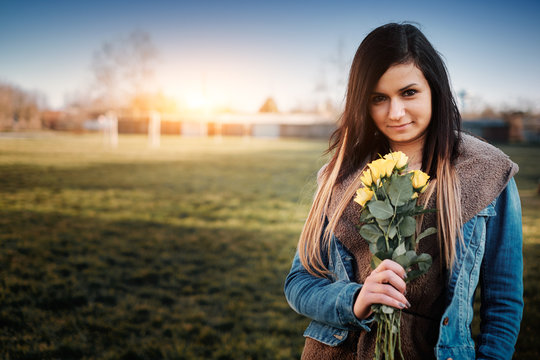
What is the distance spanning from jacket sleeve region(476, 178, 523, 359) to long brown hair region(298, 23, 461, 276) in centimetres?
15

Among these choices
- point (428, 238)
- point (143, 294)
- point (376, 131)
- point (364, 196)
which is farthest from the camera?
point (143, 294)

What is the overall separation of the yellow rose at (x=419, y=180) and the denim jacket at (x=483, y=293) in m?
0.27

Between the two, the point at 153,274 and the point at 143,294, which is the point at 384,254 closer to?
the point at 143,294

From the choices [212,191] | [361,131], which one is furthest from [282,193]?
[361,131]

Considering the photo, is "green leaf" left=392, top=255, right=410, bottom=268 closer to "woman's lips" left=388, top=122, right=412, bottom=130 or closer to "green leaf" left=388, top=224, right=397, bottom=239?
"green leaf" left=388, top=224, right=397, bottom=239

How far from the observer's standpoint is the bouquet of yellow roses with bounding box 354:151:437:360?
1025mm

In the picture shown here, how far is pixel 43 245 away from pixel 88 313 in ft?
7.32

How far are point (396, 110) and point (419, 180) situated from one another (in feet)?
1.01

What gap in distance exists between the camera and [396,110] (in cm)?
125

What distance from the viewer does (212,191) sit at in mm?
9539

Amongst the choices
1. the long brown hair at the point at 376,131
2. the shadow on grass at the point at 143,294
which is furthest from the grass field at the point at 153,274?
the long brown hair at the point at 376,131

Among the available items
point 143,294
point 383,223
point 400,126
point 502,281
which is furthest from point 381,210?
point 143,294

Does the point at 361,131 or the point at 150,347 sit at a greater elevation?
the point at 361,131

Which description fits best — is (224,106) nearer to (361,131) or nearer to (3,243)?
(3,243)
